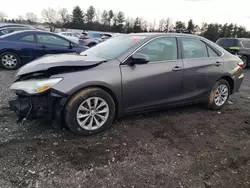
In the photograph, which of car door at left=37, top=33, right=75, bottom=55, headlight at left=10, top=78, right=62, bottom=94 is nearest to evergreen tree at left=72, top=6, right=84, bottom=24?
car door at left=37, top=33, right=75, bottom=55

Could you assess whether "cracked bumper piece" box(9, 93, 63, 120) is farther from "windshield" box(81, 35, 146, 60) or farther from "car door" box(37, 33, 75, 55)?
"car door" box(37, 33, 75, 55)

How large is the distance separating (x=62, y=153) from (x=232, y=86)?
385 cm

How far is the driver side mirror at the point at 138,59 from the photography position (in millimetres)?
3437

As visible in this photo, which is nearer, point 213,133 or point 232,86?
point 213,133

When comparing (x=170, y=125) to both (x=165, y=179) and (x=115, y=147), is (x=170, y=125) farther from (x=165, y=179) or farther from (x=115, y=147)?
(x=165, y=179)

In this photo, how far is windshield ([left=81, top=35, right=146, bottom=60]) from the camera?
365 centimetres

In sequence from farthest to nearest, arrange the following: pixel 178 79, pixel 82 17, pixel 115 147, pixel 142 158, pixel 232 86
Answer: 1. pixel 82 17
2. pixel 232 86
3. pixel 178 79
4. pixel 115 147
5. pixel 142 158

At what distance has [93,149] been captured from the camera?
117 inches

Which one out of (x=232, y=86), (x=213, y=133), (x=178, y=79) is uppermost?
(x=178, y=79)

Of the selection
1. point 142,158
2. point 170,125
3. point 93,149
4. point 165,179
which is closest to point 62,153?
point 93,149

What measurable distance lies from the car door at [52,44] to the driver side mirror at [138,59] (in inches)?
207

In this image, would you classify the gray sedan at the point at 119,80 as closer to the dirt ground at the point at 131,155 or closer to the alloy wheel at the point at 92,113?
the alloy wheel at the point at 92,113

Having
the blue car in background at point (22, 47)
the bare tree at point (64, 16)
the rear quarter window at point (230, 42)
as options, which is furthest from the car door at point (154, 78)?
the bare tree at point (64, 16)

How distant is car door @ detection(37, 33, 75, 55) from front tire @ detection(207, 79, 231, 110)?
5417mm
